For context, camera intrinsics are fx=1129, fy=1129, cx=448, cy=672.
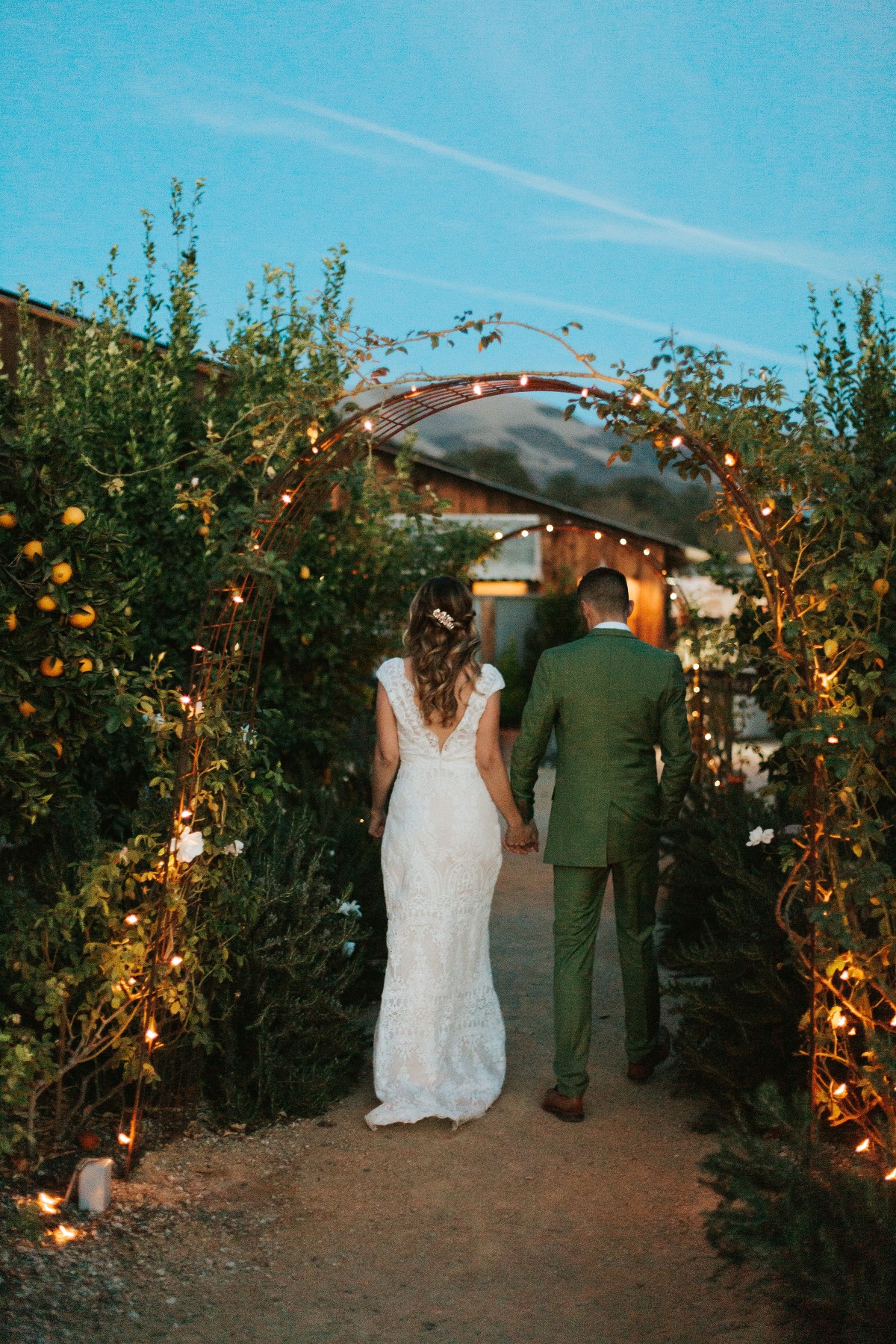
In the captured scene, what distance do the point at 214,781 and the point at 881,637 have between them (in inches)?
88.4

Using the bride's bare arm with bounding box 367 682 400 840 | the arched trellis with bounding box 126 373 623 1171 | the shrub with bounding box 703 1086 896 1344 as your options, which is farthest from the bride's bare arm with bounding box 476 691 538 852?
the shrub with bounding box 703 1086 896 1344

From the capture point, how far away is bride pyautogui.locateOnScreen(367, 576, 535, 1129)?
408 centimetres

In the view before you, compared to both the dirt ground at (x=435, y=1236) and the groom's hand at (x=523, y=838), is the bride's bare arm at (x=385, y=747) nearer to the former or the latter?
the groom's hand at (x=523, y=838)

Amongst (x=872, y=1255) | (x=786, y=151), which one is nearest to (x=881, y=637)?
(x=872, y=1255)

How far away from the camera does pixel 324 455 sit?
428 centimetres

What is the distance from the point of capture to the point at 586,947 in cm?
412

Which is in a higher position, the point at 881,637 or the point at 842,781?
the point at 881,637

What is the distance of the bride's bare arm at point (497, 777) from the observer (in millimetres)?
4164

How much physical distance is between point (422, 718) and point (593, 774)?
0.66 metres

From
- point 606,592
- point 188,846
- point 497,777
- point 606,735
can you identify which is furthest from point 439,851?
point 606,592

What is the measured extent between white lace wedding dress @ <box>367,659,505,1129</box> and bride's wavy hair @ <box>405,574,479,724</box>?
0.09 m

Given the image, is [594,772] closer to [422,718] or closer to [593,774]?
[593,774]

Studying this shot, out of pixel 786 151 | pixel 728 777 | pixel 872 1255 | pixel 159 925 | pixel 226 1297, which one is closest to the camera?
pixel 872 1255

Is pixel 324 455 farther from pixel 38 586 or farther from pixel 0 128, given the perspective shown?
pixel 0 128
